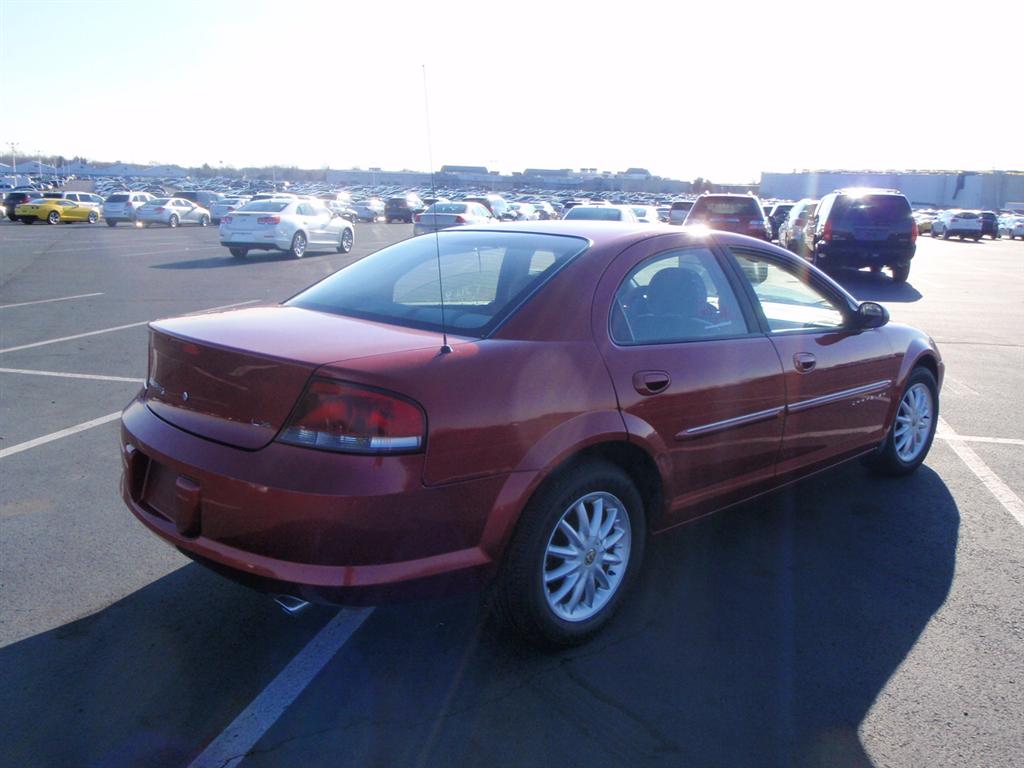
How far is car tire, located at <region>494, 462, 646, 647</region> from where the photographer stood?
130 inches

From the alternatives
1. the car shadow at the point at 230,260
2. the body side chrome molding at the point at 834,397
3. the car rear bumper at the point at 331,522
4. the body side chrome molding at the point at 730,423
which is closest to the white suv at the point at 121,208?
the car shadow at the point at 230,260

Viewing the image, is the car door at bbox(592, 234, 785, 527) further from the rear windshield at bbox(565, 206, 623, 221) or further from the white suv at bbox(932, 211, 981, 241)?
the white suv at bbox(932, 211, 981, 241)

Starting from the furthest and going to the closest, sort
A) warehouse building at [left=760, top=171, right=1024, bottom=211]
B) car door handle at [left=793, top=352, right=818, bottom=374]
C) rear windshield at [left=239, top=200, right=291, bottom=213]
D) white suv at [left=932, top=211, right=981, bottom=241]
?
warehouse building at [left=760, top=171, right=1024, bottom=211] → white suv at [left=932, top=211, right=981, bottom=241] → rear windshield at [left=239, top=200, right=291, bottom=213] → car door handle at [left=793, top=352, right=818, bottom=374]

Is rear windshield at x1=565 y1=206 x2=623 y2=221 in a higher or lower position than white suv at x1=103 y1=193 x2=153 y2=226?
higher

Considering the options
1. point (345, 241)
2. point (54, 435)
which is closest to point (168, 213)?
point (345, 241)

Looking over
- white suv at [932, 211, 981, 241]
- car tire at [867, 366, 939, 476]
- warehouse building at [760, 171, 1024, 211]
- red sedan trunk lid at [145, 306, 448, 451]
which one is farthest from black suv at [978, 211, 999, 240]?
red sedan trunk lid at [145, 306, 448, 451]

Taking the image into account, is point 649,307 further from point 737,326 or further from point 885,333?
point 885,333

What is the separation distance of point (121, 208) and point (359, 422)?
4163 centimetres

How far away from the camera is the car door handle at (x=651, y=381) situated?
143 inches

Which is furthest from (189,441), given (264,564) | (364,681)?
(364,681)

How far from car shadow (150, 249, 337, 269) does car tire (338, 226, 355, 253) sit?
27cm

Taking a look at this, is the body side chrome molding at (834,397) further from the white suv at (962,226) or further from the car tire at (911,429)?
the white suv at (962,226)

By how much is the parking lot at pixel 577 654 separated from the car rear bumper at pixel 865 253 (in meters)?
13.3

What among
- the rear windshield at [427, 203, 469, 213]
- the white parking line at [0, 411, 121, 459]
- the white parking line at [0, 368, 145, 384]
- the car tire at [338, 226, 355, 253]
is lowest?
the car tire at [338, 226, 355, 253]
